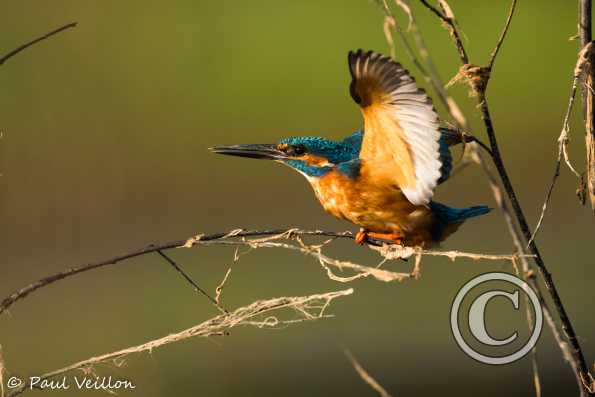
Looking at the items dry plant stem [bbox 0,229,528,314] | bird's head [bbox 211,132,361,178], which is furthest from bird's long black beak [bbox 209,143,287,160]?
dry plant stem [bbox 0,229,528,314]

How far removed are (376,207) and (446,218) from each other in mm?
198

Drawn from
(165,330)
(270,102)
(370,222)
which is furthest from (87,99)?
(370,222)

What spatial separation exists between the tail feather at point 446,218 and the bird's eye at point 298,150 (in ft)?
1.19

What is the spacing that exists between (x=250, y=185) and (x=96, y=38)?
5.15ft

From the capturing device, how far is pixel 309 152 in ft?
8.47

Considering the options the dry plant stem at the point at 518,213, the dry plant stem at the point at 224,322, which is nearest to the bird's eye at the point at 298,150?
the dry plant stem at the point at 224,322

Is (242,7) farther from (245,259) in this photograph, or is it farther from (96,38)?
(245,259)

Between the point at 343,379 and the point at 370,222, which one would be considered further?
the point at 343,379

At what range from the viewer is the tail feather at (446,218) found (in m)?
2.41

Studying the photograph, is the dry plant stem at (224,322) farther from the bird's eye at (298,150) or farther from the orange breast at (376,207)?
the bird's eye at (298,150)

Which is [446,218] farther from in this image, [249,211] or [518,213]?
[249,211]

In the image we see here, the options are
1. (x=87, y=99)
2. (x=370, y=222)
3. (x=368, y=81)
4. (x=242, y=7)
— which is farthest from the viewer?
(x=242, y=7)

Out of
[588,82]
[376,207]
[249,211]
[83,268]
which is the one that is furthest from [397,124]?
[249,211]

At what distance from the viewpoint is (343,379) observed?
202 inches
